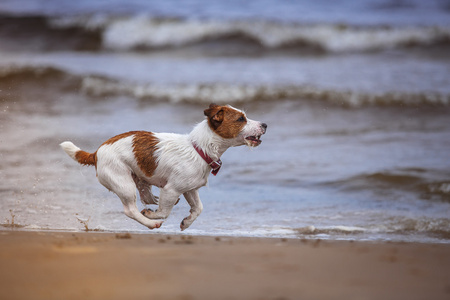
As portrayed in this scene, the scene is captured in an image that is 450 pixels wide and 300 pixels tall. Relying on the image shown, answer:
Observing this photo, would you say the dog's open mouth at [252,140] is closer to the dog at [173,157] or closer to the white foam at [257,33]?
the dog at [173,157]

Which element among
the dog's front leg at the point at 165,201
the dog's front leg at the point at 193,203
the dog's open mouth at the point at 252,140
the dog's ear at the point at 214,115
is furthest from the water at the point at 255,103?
the dog's ear at the point at 214,115

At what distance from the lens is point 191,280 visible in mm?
3648

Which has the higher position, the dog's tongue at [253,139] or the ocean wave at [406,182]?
the dog's tongue at [253,139]

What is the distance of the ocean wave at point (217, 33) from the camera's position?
55.2 ft

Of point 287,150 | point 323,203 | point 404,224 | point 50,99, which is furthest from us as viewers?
point 50,99

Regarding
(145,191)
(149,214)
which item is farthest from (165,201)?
(145,191)

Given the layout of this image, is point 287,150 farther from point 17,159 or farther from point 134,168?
point 134,168

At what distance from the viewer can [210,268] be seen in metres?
3.91

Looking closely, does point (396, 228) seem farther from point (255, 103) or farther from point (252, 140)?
point (255, 103)

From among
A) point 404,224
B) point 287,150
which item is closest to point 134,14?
point 287,150

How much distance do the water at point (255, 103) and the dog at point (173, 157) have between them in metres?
1.05

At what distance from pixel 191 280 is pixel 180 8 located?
16711 mm

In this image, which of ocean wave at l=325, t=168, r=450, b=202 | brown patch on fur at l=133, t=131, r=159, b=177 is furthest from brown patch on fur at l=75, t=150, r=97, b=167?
ocean wave at l=325, t=168, r=450, b=202

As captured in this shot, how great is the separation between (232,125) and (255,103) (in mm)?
8230
